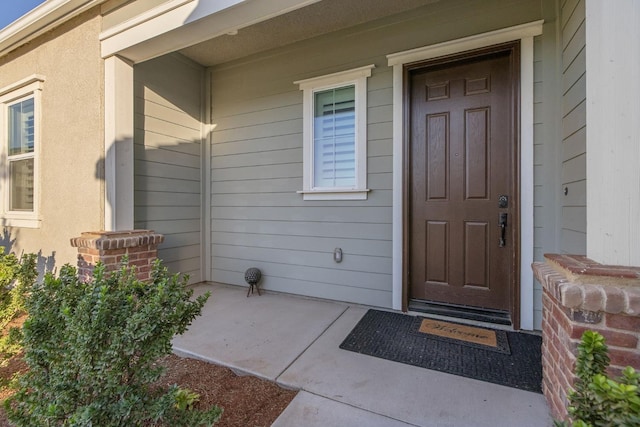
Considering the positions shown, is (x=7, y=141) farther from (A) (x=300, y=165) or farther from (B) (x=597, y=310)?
(B) (x=597, y=310)

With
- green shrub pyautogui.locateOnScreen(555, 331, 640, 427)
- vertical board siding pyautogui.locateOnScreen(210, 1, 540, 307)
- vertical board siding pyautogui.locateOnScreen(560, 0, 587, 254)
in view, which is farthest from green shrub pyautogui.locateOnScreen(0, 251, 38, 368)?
vertical board siding pyautogui.locateOnScreen(560, 0, 587, 254)

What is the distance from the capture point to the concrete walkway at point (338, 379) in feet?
4.90

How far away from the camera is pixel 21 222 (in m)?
3.62

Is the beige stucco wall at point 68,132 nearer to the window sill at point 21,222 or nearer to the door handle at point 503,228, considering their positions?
the window sill at point 21,222

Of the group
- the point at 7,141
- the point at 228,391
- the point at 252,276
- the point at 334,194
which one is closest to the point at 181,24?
the point at 334,194

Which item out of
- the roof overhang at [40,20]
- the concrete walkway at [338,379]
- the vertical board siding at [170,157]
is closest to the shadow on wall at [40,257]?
the vertical board siding at [170,157]

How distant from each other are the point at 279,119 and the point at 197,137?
1.22 m

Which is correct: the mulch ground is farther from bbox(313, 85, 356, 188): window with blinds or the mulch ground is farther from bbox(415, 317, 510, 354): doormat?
bbox(313, 85, 356, 188): window with blinds

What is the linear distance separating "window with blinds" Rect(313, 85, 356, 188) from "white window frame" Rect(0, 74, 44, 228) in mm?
3182

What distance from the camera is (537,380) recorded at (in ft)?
5.78

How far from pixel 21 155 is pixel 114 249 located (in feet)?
8.10

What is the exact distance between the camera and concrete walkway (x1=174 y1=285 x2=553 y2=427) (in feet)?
4.90

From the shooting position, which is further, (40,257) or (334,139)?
(40,257)

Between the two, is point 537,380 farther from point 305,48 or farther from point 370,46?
point 305,48
